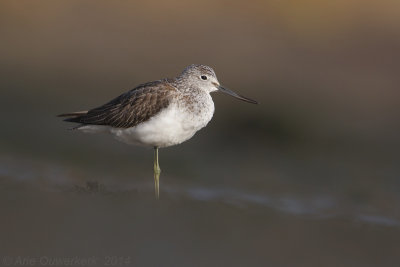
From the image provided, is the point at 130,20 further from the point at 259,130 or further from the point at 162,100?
the point at 162,100

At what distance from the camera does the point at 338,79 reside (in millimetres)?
15680

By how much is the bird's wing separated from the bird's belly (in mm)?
97

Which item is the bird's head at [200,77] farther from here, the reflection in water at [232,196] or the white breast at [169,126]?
the reflection in water at [232,196]

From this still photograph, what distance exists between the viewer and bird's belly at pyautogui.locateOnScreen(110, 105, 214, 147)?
935 centimetres

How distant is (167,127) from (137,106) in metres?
0.58

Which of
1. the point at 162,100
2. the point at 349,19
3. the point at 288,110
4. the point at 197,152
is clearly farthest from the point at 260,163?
the point at 349,19

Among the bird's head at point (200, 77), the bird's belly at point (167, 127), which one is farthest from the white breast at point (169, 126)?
the bird's head at point (200, 77)

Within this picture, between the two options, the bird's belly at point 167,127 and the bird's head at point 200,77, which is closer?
the bird's belly at point 167,127

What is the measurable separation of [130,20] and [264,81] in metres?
4.12

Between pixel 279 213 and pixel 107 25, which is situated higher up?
pixel 107 25

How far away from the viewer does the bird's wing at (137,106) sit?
9508 mm

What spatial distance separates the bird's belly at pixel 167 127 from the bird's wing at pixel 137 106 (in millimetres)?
97

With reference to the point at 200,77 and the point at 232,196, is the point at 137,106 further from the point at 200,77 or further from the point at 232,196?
the point at 232,196

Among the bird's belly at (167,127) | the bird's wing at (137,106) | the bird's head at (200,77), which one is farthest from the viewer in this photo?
the bird's head at (200,77)
